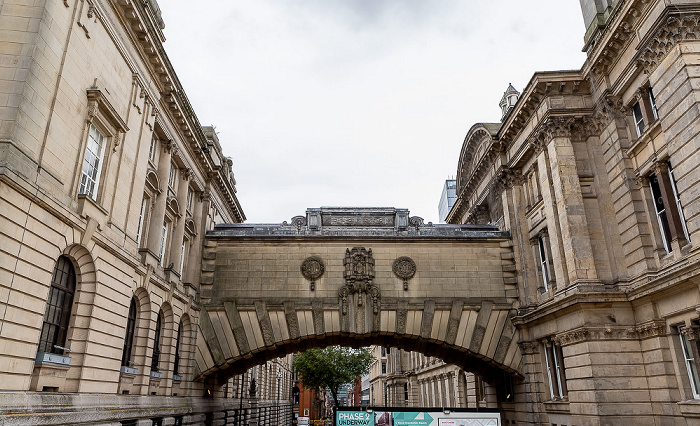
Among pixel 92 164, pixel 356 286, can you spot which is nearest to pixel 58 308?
pixel 92 164

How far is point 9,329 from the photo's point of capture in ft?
34.0

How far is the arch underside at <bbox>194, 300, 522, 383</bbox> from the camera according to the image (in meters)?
23.3

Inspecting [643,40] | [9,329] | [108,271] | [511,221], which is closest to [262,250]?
[108,271]

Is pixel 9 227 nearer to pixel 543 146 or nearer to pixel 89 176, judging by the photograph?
pixel 89 176

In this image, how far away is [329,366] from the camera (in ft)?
190

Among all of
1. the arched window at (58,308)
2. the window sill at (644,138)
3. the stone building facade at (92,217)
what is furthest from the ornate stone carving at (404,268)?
the arched window at (58,308)

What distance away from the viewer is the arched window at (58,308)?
1265 centimetres

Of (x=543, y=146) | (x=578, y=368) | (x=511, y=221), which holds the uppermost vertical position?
(x=543, y=146)

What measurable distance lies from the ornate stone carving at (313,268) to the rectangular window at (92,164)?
11759 mm

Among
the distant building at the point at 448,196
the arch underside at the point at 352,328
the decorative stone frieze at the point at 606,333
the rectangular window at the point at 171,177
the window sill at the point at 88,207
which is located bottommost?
the decorative stone frieze at the point at 606,333

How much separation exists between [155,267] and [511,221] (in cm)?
1680

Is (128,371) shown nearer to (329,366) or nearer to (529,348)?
(529,348)

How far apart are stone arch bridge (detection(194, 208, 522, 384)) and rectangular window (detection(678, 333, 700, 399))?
843cm

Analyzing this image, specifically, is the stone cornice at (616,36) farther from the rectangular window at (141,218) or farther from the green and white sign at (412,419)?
the rectangular window at (141,218)
